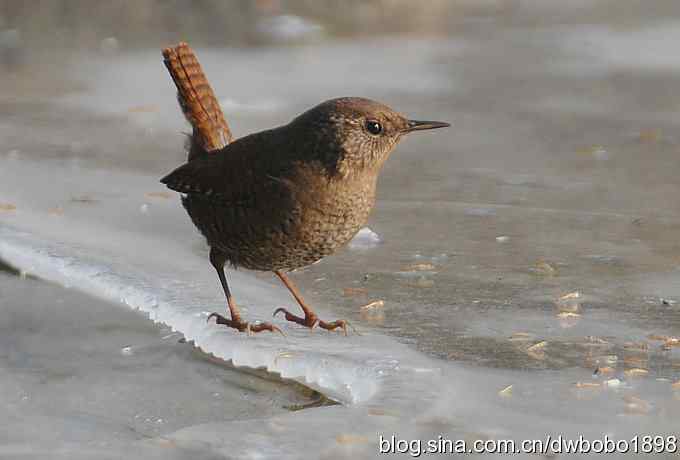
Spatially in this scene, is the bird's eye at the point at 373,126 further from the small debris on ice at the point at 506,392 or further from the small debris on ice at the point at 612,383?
the small debris on ice at the point at 612,383

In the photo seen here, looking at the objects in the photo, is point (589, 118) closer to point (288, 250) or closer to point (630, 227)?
point (630, 227)

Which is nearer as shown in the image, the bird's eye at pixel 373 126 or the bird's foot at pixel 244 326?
the bird's eye at pixel 373 126

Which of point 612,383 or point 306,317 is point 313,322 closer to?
point 306,317

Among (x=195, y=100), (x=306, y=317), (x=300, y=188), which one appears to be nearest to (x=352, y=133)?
(x=300, y=188)

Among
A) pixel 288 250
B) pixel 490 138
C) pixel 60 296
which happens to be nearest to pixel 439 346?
pixel 288 250

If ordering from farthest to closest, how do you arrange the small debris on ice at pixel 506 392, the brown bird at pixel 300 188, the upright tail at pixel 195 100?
1. the upright tail at pixel 195 100
2. the brown bird at pixel 300 188
3. the small debris on ice at pixel 506 392

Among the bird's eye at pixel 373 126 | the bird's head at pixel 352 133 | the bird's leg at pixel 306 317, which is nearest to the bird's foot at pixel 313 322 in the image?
the bird's leg at pixel 306 317

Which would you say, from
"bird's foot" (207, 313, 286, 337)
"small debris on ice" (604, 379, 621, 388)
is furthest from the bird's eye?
"small debris on ice" (604, 379, 621, 388)
